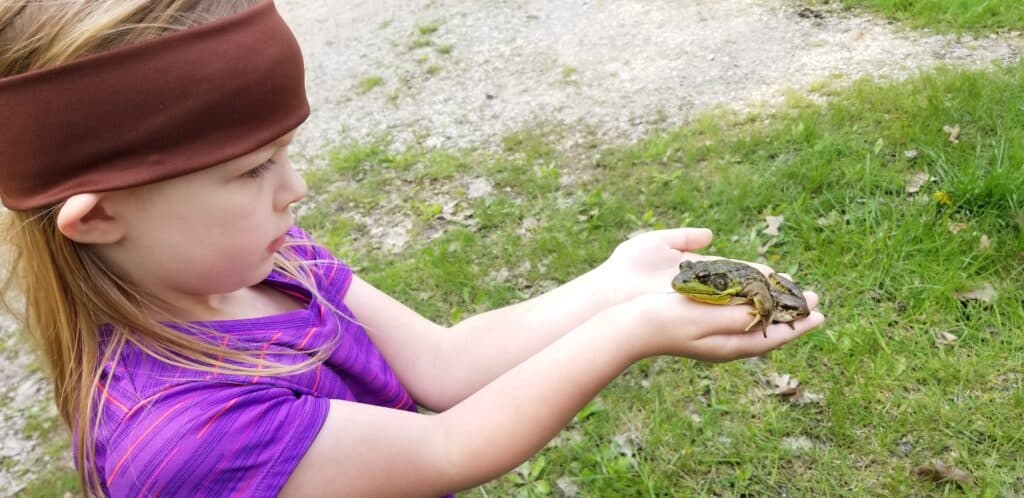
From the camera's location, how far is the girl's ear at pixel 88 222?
4.46 feet

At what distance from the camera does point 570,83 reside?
21.0 ft

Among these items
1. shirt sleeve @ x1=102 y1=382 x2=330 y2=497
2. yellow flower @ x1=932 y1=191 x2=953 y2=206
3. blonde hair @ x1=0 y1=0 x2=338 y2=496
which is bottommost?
yellow flower @ x1=932 y1=191 x2=953 y2=206

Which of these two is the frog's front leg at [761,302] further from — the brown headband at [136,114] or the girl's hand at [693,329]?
the brown headband at [136,114]

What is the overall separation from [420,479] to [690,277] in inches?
38.1

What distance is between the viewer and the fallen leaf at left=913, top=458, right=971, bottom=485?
285 cm

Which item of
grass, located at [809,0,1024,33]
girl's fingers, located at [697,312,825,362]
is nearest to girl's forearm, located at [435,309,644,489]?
girl's fingers, located at [697,312,825,362]

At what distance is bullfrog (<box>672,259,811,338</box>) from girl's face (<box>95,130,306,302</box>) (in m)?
1.10

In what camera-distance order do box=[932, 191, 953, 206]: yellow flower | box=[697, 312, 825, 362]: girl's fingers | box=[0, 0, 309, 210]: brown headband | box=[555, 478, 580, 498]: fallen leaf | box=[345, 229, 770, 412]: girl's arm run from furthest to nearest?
1. box=[932, 191, 953, 206]: yellow flower
2. box=[555, 478, 580, 498]: fallen leaf
3. box=[345, 229, 770, 412]: girl's arm
4. box=[697, 312, 825, 362]: girl's fingers
5. box=[0, 0, 309, 210]: brown headband

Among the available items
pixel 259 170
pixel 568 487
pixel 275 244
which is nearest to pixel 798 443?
pixel 568 487

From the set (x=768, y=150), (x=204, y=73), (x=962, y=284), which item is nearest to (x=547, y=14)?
(x=768, y=150)

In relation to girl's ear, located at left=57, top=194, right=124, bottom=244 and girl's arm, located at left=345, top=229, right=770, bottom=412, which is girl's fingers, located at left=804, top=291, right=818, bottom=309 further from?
girl's ear, located at left=57, top=194, right=124, bottom=244

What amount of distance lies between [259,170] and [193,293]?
32 centimetres

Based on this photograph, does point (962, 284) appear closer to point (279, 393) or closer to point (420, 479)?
point (420, 479)

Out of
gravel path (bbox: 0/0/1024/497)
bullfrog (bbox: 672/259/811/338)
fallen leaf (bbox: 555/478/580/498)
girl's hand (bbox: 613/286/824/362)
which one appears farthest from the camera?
gravel path (bbox: 0/0/1024/497)
